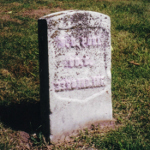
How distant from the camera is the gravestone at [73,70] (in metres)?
2.30

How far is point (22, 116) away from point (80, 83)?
91 centimetres

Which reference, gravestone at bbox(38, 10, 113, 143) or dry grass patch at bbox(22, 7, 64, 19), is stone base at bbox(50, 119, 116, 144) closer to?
gravestone at bbox(38, 10, 113, 143)

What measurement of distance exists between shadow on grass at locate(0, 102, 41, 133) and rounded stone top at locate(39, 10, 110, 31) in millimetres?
1090

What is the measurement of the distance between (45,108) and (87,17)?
0.98m

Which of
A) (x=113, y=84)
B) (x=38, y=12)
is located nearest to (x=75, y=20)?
(x=113, y=84)

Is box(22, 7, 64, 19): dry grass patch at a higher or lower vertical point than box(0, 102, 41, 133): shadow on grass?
higher

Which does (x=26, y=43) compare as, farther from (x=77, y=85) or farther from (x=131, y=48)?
(x=77, y=85)

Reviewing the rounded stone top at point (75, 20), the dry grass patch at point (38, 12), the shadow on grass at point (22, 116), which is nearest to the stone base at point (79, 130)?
the shadow on grass at point (22, 116)

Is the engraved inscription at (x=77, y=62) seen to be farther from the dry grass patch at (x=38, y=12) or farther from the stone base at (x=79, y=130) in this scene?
the dry grass patch at (x=38, y=12)

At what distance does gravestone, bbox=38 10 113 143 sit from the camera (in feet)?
7.53

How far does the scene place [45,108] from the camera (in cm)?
246

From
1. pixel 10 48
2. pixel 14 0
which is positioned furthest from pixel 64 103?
pixel 14 0

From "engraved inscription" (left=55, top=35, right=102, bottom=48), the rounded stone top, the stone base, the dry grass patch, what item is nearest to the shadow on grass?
the stone base

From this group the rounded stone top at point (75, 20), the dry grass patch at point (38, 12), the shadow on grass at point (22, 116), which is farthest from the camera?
the dry grass patch at point (38, 12)
